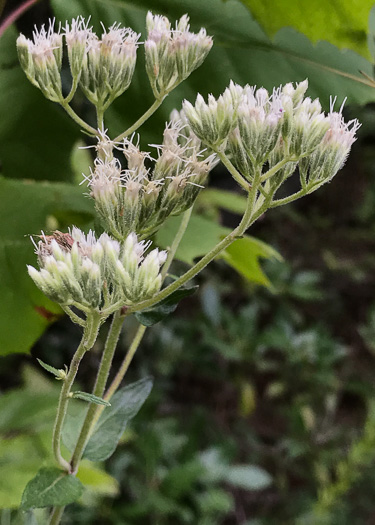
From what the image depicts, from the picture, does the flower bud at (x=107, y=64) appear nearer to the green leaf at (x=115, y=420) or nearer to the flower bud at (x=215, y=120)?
the flower bud at (x=215, y=120)

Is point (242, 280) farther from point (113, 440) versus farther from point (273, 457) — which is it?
point (113, 440)

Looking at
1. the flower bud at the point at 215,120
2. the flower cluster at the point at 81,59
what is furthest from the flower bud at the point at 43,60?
the flower bud at the point at 215,120

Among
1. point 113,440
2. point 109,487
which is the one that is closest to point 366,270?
point 109,487

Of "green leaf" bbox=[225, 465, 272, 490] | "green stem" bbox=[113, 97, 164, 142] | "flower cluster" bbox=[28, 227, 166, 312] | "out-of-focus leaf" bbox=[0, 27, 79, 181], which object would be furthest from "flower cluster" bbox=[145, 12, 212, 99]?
"green leaf" bbox=[225, 465, 272, 490]

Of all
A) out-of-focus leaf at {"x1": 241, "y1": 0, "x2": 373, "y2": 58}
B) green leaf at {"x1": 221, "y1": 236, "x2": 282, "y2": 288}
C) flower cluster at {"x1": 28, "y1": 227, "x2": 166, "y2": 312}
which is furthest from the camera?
green leaf at {"x1": 221, "y1": 236, "x2": 282, "y2": 288}

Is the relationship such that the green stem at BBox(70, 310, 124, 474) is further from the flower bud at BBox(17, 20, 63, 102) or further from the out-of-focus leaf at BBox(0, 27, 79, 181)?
the out-of-focus leaf at BBox(0, 27, 79, 181)

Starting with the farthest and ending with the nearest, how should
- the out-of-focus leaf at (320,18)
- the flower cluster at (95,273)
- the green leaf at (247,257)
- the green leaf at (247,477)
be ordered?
the green leaf at (247,477) < the green leaf at (247,257) < the out-of-focus leaf at (320,18) < the flower cluster at (95,273)
